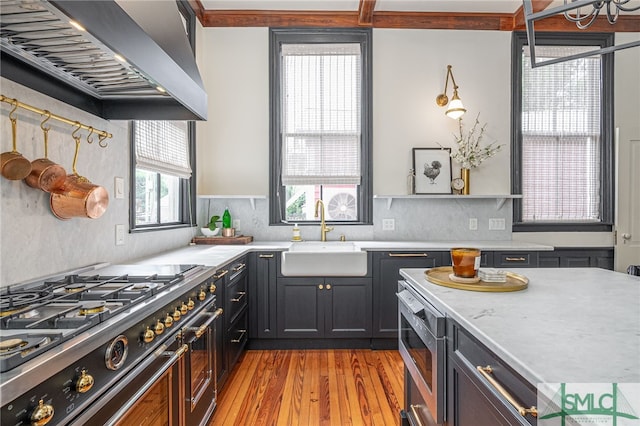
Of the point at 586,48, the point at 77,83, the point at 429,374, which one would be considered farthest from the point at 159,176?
the point at 586,48

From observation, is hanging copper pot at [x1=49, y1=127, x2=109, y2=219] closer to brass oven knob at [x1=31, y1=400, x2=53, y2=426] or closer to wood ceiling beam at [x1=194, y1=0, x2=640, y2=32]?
brass oven knob at [x1=31, y1=400, x2=53, y2=426]

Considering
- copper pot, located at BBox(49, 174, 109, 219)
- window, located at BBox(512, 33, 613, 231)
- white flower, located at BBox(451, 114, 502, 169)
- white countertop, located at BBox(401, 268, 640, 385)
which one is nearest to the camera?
white countertop, located at BBox(401, 268, 640, 385)

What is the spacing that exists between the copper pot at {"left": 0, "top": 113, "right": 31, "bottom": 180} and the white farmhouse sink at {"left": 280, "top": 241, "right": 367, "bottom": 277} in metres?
1.90

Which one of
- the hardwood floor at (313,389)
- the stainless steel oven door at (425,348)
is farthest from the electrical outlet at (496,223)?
the stainless steel oven door at (425,348)

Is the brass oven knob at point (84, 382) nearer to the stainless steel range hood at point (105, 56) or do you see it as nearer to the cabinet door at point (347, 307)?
the stainless steel range hood at point (105, 56)

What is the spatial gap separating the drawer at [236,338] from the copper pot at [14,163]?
1.55 metres

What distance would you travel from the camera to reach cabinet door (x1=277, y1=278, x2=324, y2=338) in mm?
3186

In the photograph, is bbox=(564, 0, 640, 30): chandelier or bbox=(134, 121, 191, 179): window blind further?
bbox=(134, 121, 191, 179): window blind

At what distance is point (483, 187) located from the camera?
3.87 m

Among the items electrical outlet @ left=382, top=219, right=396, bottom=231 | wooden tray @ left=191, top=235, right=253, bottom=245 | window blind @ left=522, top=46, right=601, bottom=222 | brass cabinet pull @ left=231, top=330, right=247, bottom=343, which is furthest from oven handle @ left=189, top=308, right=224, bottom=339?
window blind @ left=522, top=46, right=601, bottom=222

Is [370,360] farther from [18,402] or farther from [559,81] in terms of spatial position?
[559,81]

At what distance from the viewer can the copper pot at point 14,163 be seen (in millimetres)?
1420

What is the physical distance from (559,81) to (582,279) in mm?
3119

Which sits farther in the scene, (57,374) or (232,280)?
(232,280)
